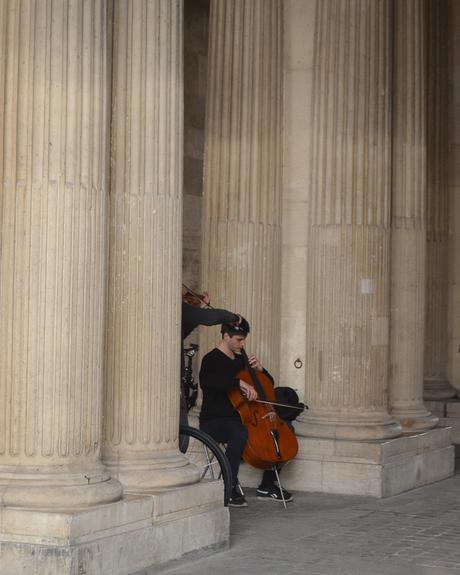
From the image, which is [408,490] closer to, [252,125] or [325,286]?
[325,286]

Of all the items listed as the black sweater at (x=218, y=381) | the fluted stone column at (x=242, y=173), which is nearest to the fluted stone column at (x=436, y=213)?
the fluted stone column at (x=242, y=173)

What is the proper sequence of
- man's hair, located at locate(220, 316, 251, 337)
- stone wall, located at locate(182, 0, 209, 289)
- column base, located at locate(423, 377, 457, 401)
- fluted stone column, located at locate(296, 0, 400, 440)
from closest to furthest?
man's hair, located at locate(220, 316, 251, 337), fluted stone column, located at locate(296, 0, 400, 440), stone wall, located at locate(182, 0, 209, 289), column base, located at locate(423, 377, 457, 401)

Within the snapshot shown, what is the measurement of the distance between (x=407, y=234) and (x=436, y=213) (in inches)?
176

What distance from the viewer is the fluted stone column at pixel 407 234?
58.1 ft

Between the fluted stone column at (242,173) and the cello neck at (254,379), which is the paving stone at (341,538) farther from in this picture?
the fluted stone column at (242,173)

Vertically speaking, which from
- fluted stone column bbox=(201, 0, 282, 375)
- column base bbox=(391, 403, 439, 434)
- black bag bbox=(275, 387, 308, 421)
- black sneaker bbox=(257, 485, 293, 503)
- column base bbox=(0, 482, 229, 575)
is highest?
fluted stone column bbox=(201, 0, 282, 375)

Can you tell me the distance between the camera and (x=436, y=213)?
22.2 meters

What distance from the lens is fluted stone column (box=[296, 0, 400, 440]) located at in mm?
16094

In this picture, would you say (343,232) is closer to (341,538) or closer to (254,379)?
(254,379)

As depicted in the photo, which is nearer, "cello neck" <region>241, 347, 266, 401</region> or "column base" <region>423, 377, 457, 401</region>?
"cello neck" <region>241, 347, 266, 401</region>

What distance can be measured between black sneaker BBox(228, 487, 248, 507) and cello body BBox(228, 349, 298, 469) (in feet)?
1.18

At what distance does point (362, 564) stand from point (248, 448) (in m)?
3.01

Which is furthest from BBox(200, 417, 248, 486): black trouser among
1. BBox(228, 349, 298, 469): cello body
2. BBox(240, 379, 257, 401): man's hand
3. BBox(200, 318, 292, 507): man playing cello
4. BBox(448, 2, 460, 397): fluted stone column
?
BBox(448, 2, 460, 397): fluted stone column

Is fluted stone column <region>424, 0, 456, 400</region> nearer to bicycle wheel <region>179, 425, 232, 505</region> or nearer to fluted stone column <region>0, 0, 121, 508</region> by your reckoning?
bicycle wheel <region>179, 425, 232, 505</region>
